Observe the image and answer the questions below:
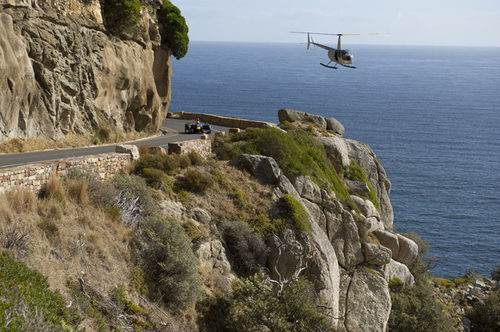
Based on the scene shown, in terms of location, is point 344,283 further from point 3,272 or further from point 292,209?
point 3,272

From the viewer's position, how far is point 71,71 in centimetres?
3572

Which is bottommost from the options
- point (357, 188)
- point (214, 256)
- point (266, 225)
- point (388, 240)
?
point (388, 240)

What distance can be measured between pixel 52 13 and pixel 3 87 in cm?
773

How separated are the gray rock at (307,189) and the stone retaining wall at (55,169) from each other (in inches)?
320

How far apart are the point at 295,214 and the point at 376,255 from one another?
215 inches

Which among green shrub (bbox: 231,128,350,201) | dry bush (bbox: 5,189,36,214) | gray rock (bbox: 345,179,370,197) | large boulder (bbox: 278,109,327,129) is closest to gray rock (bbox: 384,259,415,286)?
green shrub (bbox: 231,128,350,201)

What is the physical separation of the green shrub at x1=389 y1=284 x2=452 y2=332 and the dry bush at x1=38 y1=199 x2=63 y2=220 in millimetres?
16271

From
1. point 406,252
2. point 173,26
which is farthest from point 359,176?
point 173,26

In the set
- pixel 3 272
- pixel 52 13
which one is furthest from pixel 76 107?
pixel 3 272

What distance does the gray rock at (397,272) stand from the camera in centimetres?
2609

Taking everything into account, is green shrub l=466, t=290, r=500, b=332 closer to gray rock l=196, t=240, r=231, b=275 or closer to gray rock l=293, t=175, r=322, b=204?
gray rock l=293, t=175, r=322, b=204

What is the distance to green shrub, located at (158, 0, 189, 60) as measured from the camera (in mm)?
49688

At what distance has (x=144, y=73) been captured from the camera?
45312 millimetres

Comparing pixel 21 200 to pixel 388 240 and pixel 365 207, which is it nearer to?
pixel 365 207
